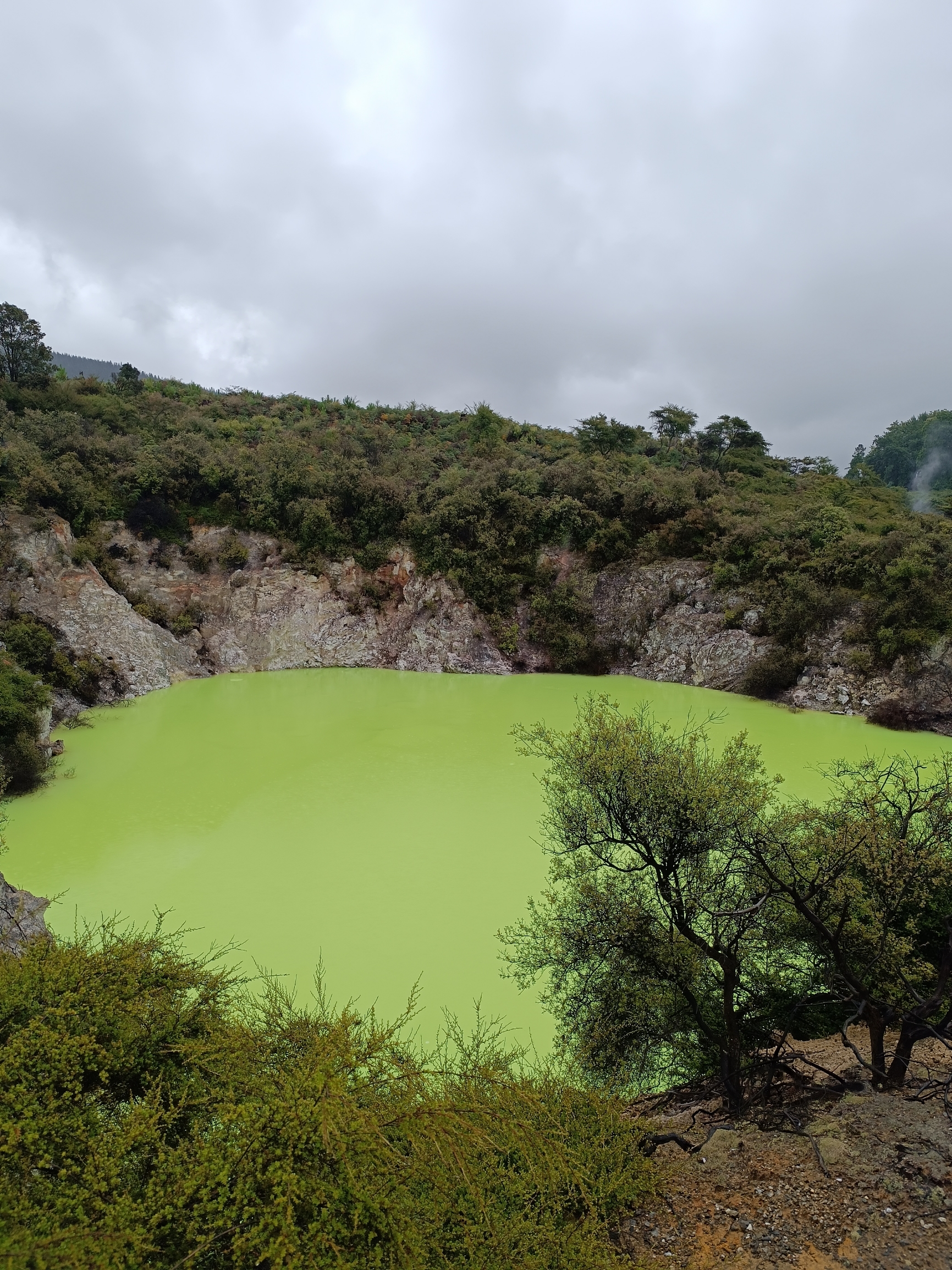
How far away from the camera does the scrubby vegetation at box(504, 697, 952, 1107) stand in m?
4.90

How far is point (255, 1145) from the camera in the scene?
9.01 ft

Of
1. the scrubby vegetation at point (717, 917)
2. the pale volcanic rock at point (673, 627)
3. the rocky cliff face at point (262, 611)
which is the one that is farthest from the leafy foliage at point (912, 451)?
the scrubby vegetation at point (717, 917)

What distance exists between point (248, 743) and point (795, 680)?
1551cm

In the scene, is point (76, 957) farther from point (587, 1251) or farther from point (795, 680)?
point (795, 680)

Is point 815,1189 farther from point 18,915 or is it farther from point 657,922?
point 18,915

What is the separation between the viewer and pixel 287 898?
7969 mm

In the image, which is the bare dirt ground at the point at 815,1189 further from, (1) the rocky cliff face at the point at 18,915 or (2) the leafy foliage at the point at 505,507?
(2) the leafy foliage at the point at 505,507

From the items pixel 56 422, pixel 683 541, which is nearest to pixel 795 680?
pixel 683 541

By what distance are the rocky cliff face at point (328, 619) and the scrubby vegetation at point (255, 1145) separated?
15.9 meters

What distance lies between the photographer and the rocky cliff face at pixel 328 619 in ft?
62.1

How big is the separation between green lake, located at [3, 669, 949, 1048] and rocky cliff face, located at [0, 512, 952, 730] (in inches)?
82.6

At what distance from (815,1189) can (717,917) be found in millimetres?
1593

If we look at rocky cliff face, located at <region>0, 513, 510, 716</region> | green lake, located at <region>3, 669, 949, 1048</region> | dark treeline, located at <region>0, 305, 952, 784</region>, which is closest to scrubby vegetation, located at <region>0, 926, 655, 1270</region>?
green lake, located at <region>3, 669, 949, 1048</region>

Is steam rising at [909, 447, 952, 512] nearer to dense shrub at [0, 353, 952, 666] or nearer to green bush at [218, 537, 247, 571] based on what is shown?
dense shrub at [0, 353, 952, 666]
